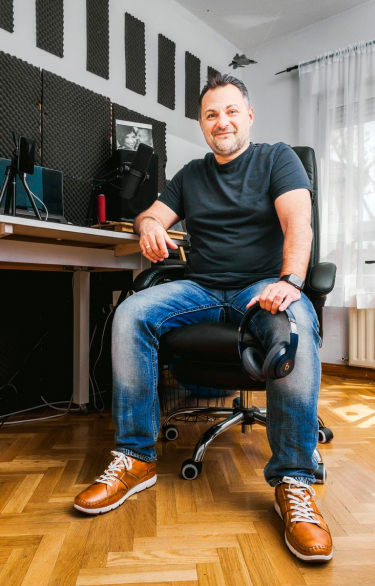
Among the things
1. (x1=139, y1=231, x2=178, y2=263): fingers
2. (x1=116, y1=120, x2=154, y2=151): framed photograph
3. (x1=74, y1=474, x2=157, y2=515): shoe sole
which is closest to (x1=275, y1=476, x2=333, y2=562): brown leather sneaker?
(x1=74, y1=474, x2=157, y2=515): shoe sole

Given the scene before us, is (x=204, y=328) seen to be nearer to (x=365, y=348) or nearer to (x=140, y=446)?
(x=140, y=446)

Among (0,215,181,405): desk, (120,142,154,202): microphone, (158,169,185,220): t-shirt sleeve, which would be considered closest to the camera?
(0,215,181,405): desk

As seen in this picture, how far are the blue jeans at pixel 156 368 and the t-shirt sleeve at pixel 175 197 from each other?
13.2 inches

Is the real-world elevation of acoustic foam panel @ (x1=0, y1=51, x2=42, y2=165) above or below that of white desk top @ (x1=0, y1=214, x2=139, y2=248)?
above

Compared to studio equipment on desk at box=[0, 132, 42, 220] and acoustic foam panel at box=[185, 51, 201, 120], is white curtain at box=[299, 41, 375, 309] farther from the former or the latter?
studio equipment on desk at box=[0, 132, 42, 220]

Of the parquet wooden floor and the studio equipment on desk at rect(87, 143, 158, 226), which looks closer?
the parquet wooden floor

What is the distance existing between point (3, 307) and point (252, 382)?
4.70 feet

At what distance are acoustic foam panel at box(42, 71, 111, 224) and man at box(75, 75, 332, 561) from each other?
3.43 ft

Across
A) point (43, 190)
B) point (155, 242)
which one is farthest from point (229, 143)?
point (43, 190)

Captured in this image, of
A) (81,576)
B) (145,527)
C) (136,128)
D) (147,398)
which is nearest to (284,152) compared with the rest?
(147,398)

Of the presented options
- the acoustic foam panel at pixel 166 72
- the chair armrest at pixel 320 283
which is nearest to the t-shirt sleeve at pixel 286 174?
the chair armrest at pixel 320 283

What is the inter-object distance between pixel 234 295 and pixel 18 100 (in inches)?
64.3

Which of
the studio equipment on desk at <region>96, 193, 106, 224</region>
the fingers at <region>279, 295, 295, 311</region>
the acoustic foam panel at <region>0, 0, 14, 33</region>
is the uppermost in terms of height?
the acoustic foam panel at <region>0, 0, 14, 33</region>

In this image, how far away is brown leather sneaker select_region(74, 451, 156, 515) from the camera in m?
1.03
